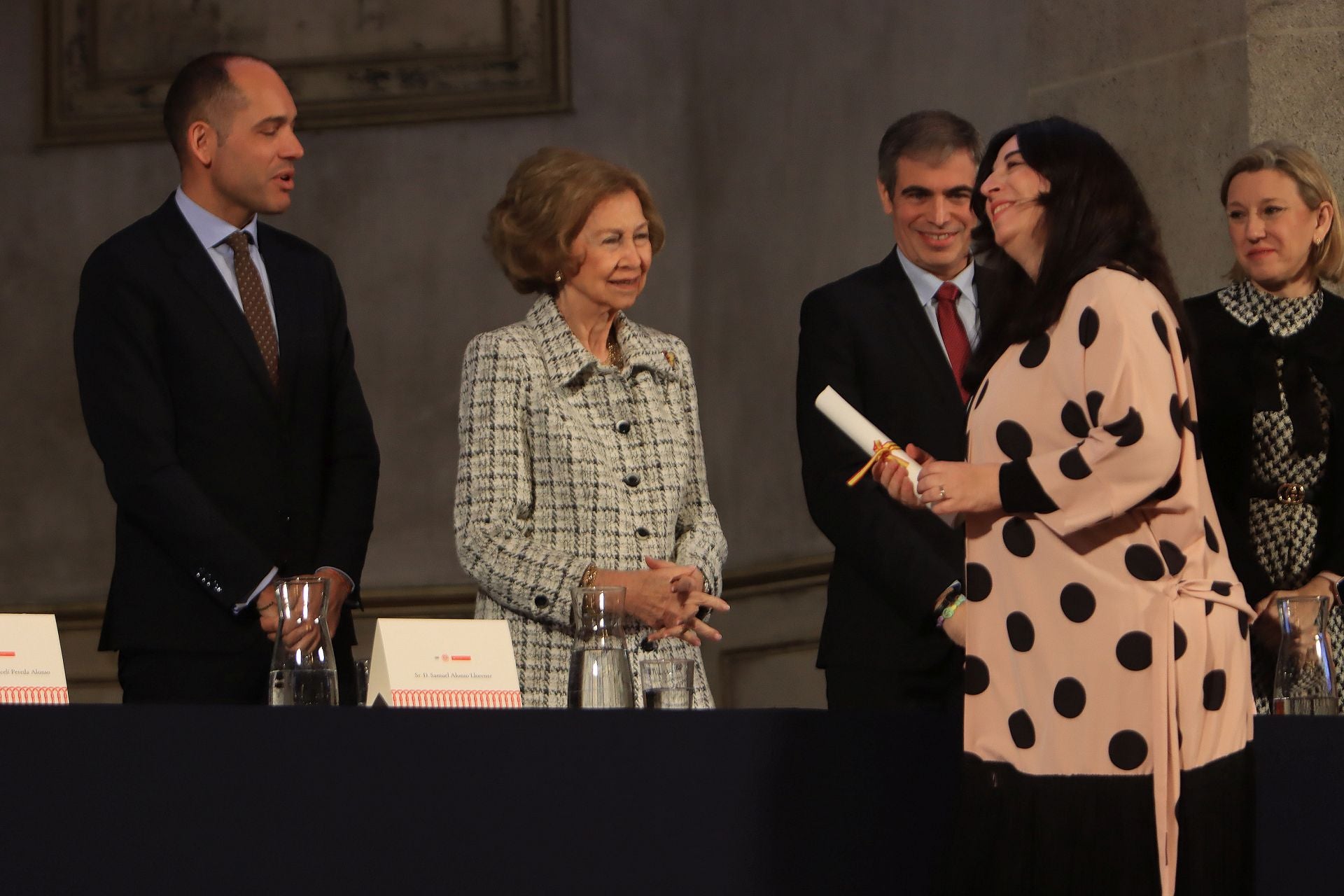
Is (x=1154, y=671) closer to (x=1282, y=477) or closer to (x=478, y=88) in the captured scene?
(x=1282, y=477)

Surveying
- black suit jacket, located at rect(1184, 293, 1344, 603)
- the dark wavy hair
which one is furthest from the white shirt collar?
the dark wavy hair

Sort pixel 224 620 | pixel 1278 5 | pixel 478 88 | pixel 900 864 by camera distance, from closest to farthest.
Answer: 1. pixel 900 864
2. pixel 224 620
3. pixel 1278 5
4. pixel 478 88

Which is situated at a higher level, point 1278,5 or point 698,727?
point 1278,5

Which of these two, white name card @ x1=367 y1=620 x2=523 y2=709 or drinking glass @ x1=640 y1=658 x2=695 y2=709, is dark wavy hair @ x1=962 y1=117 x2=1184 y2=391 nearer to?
drinking glass @ x1=640 y1=658 x2=695 y2=709

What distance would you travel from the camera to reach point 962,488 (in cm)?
201

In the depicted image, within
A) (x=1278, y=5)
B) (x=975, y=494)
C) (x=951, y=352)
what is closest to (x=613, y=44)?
(x=1278, y=5)

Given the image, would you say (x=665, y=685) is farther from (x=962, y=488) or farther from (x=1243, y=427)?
(x=1243, y=427)

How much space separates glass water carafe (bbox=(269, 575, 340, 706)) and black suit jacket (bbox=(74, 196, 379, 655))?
0.54 meters

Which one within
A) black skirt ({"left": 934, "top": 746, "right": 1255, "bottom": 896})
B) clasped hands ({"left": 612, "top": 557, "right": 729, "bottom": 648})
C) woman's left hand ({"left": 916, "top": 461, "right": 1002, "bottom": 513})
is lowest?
black skirt ({"left": 934, "top": 746, "right": 1255, "bottom": 896})

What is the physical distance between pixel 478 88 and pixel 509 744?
4.36 meters

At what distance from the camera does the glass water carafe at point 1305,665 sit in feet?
7.52

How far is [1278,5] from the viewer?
3945mm

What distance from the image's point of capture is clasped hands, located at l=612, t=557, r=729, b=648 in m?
2.57

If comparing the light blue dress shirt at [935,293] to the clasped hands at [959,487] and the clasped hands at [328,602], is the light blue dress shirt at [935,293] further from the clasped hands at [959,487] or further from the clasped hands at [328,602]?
the clasped hands at [328,602]
